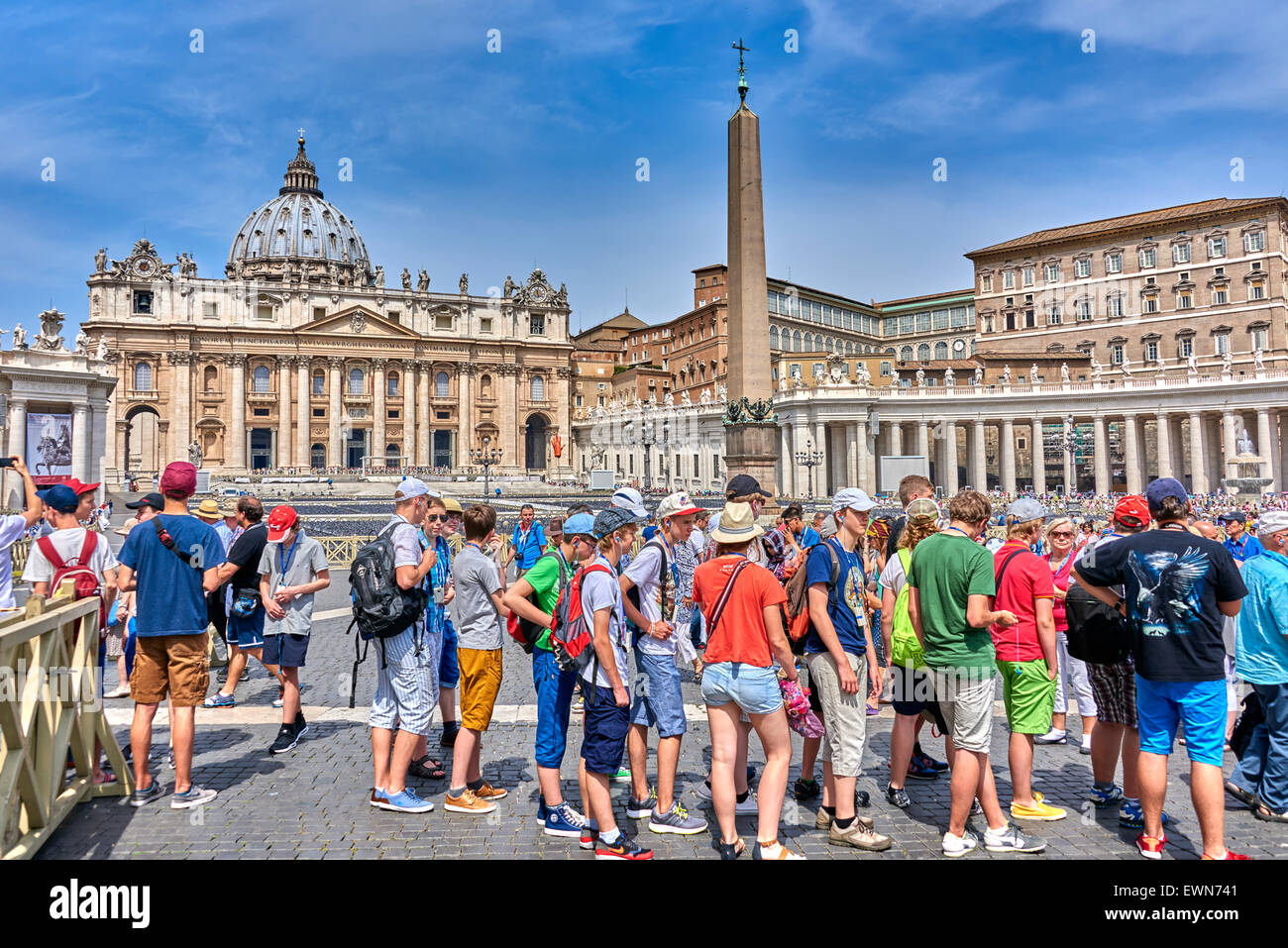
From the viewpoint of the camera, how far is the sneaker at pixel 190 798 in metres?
4.70

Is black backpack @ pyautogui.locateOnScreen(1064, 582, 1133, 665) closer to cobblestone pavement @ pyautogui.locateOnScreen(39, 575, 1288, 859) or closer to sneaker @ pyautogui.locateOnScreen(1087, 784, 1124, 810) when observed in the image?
sneaker @ pyautogui.locateOnScreen(1087, 784, 1124, 810)

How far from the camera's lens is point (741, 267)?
17016mm

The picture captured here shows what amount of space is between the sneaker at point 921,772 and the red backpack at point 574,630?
281 cm

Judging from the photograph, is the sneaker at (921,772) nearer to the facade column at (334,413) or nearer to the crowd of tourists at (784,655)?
the crowd of tourists at (784,655)

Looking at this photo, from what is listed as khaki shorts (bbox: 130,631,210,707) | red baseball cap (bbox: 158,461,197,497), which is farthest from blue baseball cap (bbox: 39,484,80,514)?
khaki shorts (bbox: 130,631,210,707)

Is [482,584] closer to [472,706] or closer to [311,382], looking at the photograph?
[472,706]

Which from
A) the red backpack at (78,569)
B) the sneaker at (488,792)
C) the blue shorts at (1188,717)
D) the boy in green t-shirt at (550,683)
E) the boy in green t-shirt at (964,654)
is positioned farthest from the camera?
the red backpack at (78,569)

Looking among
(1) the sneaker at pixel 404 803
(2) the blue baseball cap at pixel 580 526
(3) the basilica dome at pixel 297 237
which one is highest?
(3) the basilica dome at pixel 297 237

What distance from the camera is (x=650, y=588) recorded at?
4.68m

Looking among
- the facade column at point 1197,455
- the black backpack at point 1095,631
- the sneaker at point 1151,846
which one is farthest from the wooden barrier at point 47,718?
the facade column at point 1197,455

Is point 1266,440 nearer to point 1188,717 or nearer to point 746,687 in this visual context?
point 1188,717

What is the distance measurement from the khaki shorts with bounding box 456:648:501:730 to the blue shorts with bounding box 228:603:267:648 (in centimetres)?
292
